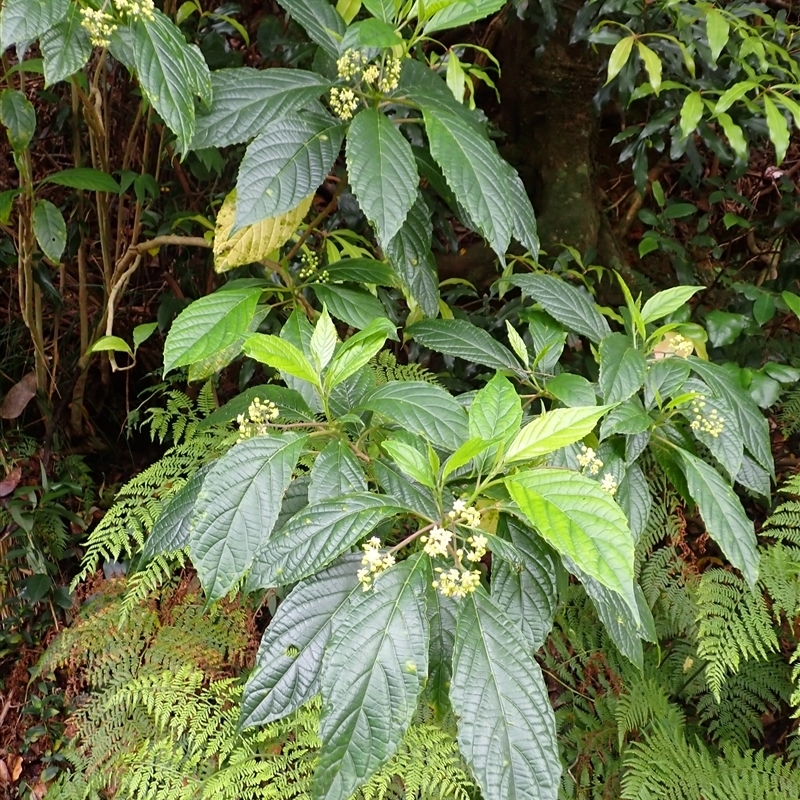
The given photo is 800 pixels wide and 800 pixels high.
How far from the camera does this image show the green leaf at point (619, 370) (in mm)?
1041

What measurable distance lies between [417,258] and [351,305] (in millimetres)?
144

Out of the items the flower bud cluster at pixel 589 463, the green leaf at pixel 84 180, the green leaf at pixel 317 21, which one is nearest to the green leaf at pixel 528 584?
the flower bud cluster at pixel 589 463

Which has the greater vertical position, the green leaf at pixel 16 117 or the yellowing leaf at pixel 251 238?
the green leaf at pixel 16 117

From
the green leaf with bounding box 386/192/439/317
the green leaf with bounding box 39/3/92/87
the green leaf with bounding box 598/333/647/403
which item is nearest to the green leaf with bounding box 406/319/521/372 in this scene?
the green leaf with bounding box 386/192/439/317

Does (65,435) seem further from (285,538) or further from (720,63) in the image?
(720,63)

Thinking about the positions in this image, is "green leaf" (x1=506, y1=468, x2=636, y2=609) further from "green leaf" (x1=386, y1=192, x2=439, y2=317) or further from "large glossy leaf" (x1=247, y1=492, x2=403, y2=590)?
"green leaf" (x1=386, y1=192, x2=439, y2=317)

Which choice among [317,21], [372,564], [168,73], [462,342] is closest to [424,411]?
[372,564]

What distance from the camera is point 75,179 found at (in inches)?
61.8

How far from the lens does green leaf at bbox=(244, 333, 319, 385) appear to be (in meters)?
0.84

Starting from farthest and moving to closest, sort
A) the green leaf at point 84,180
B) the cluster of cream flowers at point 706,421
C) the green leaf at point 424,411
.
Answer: the green leaf at point 84,180 → the cluster of cream flowers at point 706,421 → the green leaf at point 424,411

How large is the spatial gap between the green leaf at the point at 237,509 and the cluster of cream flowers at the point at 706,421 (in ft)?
2.23

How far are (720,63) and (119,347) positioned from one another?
175cm

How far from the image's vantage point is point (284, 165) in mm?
963

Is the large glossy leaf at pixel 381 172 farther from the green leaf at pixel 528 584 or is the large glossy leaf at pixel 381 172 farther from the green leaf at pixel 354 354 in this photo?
the green leaf at pixel 528 584
